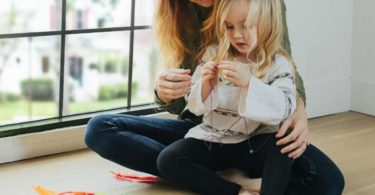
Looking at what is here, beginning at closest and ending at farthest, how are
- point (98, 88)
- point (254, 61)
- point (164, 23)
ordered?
point (254, 61) < point (164, 23) < point (98, 88)

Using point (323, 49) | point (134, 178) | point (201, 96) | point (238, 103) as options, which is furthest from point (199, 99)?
point (323, 49)

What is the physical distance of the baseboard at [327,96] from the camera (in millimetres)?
2707

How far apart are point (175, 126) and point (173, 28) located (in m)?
0.29

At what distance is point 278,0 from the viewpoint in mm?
1735

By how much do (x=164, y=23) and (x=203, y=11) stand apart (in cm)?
11

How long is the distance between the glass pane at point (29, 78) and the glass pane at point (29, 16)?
0.12ft

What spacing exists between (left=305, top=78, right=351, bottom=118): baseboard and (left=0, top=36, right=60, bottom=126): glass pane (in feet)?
3.31

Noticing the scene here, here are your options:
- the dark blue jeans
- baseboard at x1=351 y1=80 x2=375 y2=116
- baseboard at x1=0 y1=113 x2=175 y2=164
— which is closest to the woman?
the dark blue jeans

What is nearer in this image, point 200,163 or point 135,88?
point 200,163

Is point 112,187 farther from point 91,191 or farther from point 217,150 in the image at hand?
point 217,150

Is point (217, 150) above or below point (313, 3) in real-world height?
below

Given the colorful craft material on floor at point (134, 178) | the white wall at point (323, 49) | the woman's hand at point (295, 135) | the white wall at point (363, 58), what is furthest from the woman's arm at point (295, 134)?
the white wall at point (363, 58)

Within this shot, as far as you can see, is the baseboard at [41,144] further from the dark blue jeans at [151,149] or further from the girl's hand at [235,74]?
the girl's hand at [235,74]

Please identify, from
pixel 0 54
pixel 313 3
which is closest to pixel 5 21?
pixel 0 54
